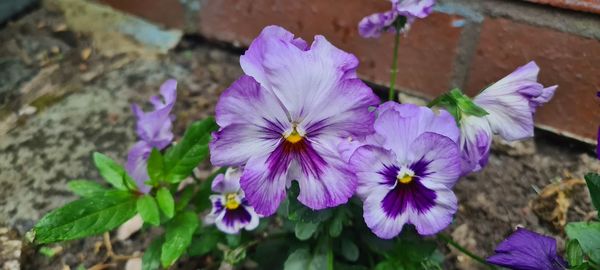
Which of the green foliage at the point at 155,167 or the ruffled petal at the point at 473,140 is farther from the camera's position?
the green foliage at the point at 155,167

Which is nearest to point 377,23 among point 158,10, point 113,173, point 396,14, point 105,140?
point 396,14

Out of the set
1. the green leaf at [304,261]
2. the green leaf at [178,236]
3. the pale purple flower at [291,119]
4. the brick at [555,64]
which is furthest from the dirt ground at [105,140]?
the pale purple flower at [291,119]

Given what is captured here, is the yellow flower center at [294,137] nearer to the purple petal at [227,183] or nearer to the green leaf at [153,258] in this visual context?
the purple petal at [227,183]

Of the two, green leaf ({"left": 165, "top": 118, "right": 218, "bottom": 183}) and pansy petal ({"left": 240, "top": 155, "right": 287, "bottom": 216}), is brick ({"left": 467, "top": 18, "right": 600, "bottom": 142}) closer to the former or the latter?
green leaf ({"left": 165, "top": 118, "right": 218, "bottom": 183})

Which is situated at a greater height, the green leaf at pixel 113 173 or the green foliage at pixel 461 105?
the green foliage at pixel 461 105

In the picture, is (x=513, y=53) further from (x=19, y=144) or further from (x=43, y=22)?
(x=43, y=22)

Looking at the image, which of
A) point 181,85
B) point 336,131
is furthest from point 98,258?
point 336,131

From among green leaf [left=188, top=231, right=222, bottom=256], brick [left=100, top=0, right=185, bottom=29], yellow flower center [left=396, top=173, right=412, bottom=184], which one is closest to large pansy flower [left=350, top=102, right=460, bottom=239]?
yellow flower center [left=396, top=173, right=412, bottom=184]

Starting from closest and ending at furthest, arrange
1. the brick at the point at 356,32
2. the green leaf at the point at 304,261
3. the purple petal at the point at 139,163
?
the green leaf at the point at 304,261, the purple petal at the point at 139,163, the brick at the point at 356,32
